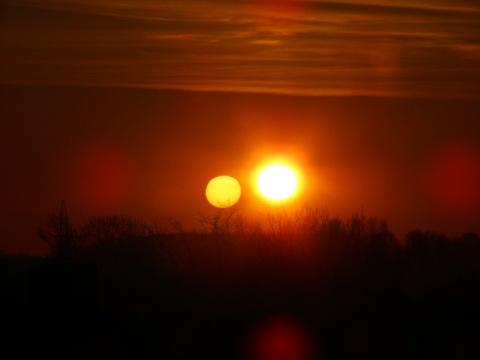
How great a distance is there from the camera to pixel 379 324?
33.3 meters

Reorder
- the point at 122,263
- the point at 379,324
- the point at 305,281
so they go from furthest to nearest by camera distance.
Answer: the point at 122,263
the point at 305,281
the point at 379,324

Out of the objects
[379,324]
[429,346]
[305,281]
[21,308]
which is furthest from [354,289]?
[21,308]

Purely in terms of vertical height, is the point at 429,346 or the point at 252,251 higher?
the point at 252,251

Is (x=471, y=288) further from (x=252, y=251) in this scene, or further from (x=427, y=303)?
(x=252, y=251)

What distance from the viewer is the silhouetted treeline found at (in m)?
30.5

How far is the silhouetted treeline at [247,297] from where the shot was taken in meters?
30.5

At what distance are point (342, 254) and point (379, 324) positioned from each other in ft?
29.4

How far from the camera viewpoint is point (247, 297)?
3869 centimetres

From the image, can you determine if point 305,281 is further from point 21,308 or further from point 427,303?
point 21,308

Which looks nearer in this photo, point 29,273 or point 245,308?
point 245,308

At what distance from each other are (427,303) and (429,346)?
5.86 m

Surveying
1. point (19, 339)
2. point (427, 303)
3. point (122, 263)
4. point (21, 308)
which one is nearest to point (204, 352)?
point (19, 339)

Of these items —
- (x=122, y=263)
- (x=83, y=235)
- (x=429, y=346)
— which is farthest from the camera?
(x=83, y=235)

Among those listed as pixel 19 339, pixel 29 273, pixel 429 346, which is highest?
pixel 29 273
